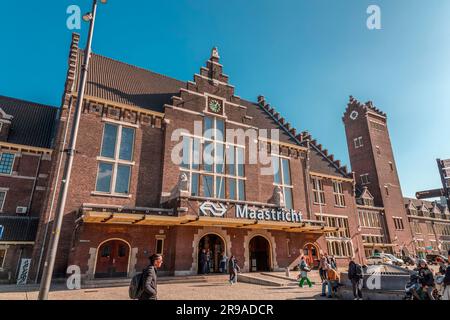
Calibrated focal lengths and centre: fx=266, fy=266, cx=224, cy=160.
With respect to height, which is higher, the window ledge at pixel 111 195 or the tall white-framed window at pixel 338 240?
the window ledge at pixel 111 195

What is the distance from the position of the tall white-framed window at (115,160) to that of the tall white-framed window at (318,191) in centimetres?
2266

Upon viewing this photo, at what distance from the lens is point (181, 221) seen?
61.0 feet

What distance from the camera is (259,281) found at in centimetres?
1725

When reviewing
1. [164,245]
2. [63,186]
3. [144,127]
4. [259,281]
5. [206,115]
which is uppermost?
[206,115]

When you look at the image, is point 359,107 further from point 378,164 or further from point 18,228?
point 18,228

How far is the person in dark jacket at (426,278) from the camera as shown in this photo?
8.49m

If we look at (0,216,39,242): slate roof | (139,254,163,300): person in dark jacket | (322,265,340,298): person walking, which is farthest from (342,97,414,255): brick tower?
(139,254,163,300): person in dark jacket

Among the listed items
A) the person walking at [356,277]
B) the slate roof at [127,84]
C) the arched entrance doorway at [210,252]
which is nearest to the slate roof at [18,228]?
the slate roof at [127,84]

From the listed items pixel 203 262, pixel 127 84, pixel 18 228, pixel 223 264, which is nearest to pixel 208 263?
pixel 203 262

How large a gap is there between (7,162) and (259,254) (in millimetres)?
22990

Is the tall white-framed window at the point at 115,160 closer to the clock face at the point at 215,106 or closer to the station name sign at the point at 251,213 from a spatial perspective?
the station name sign at the point at 251,213
